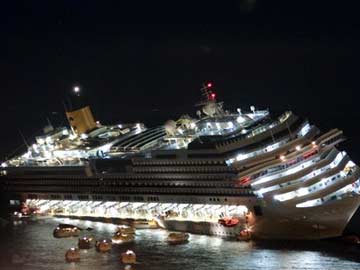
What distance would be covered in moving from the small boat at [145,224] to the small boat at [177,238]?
389cm

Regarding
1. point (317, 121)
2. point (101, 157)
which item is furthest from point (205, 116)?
point (317, 121)

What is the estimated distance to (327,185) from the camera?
3875cm

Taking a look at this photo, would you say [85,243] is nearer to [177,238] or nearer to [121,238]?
[121,238]

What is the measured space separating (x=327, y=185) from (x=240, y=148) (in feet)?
18.0

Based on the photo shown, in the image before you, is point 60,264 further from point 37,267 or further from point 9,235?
point 9,235

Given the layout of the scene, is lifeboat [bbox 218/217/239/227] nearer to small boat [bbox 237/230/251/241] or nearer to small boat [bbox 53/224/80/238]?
small boat [bbox 237/230/251/241]

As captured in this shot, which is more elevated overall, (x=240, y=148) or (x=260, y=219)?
(x=240, y=148)

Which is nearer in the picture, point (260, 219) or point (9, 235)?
point (260, 219)

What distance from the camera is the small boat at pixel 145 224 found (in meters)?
43.6

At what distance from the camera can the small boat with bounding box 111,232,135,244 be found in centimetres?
4047

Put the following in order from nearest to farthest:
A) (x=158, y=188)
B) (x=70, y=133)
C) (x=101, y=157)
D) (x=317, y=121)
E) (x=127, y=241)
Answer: (x=127, y=241) → (x=158, y=188) → (x=101, y=157) → (x=70, y=133) → (x=317, y=121)

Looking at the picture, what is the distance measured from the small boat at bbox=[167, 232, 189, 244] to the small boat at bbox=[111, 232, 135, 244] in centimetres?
249

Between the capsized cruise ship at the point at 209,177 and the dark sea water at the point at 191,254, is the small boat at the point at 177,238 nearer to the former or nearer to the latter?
the dark sea water at the point at 191,254

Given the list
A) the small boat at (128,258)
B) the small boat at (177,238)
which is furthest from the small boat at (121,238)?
the small boat at (128,258)
